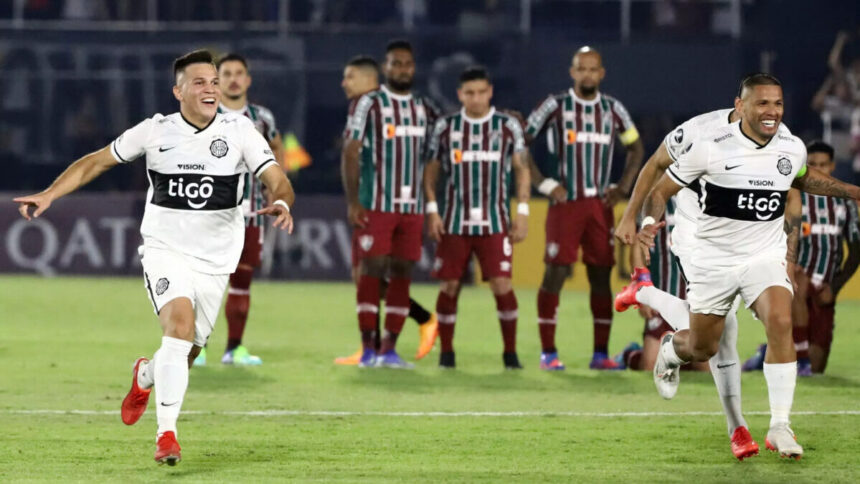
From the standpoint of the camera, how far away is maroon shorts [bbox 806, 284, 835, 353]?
34.3ft

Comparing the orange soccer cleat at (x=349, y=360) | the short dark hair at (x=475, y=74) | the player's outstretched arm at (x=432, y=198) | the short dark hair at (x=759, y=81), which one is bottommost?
the orange soccer cleat at (x=349, y=360)

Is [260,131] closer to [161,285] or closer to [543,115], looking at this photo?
[543,115]

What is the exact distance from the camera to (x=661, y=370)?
776cm

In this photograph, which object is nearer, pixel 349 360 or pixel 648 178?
pixel 648 178

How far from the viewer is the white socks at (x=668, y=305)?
25.1 ft

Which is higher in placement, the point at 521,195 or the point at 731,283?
the point at 521,195

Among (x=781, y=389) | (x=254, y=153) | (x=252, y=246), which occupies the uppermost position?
(x=254, y=153)

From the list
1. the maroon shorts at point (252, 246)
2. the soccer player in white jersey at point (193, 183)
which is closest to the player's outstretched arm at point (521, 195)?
the maroon shorts at point (252, 246)

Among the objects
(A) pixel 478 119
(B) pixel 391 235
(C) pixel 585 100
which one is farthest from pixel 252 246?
(C) pixel 585 100

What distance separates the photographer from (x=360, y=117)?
35.1ft

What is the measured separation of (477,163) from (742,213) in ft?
12.3

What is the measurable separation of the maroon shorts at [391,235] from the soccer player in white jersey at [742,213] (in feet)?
12.3

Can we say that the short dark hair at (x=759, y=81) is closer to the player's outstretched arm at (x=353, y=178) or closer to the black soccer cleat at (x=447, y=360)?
the player's outstretched arm at (x=353, y=178)

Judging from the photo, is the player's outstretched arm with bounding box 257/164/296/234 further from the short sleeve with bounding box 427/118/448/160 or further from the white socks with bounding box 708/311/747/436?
the short sleeve with bounding box 427/118/448/160
